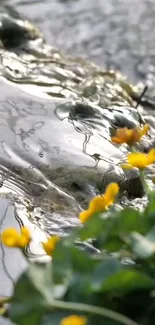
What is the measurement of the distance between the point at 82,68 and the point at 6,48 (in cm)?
41

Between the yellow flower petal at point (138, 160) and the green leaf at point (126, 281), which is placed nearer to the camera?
the green leaf at point (126, 281)

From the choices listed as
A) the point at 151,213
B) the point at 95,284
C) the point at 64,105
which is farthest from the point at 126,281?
the point at 64,105

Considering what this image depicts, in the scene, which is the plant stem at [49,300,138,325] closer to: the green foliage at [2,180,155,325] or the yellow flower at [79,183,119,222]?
the green foliage at [2,180,155,325]

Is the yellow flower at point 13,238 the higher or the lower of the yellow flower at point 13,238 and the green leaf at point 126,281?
the higher

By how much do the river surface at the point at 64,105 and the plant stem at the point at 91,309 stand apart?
0.68 m

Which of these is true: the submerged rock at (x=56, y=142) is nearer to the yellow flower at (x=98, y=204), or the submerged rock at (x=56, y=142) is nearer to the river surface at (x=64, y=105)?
the river surface at (x=64, y=105)

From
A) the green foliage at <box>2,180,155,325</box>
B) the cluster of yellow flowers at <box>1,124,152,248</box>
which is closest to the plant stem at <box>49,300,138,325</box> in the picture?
the green foliage at <box>2,180,155,325</box>

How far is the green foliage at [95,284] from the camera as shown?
0.70 m

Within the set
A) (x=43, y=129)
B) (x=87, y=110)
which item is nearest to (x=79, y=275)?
(x=43, y=129)

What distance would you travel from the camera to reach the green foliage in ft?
2.31

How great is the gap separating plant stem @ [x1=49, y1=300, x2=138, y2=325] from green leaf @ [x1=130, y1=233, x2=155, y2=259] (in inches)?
3.0

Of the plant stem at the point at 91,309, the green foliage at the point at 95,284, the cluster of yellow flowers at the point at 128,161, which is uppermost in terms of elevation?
the cluster of yellow flowers at the point at 128,161

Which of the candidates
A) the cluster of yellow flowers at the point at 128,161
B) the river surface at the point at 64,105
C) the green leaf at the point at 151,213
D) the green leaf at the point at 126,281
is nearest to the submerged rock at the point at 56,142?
the river surface at the point at 64,105

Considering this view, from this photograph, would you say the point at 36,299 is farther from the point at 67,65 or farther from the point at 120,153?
the point at 67,65
